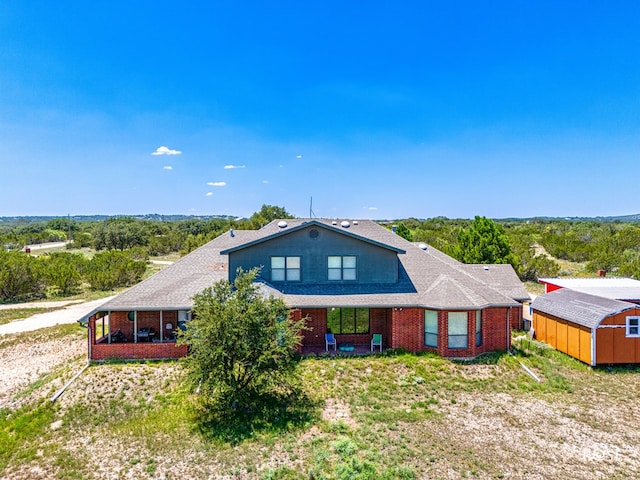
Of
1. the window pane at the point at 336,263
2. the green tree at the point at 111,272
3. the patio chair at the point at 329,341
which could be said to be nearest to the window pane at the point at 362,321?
the patio chair at the point at 329,341

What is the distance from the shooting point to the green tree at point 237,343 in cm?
1060

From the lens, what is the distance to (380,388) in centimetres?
1271

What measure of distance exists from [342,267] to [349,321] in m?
2.40

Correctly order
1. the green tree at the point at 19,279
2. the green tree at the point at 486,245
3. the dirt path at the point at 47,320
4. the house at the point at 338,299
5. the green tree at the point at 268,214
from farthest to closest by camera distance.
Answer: the green tree at the point at 268,214 → the green tree at the point at 19,279 → the green tree at the point at 486,245 → the dirt path at the point at 47,320 → the house at the point at 338,299

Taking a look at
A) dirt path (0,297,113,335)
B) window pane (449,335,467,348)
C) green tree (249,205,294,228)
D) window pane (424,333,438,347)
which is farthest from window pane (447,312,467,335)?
green tree (249,205,294,228)

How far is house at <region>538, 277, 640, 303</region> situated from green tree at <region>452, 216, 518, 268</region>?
252 inches

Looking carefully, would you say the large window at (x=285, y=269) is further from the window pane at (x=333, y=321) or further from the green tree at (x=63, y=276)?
the green tree at (x=63, y=276)

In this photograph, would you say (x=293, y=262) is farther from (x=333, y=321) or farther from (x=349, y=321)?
(x=349, y=321)

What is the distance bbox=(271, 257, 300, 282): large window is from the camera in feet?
56.7

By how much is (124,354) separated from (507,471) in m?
13.3

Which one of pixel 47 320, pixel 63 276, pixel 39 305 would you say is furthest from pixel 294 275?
pixel 63 276

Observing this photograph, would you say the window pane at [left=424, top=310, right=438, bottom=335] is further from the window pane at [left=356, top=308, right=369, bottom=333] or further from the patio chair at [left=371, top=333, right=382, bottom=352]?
the window pane at [left=356, top=308, right=369, bottom=333]

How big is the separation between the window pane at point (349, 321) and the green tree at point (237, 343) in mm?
5776

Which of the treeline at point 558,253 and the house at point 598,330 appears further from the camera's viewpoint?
the treeline at point 558,253
